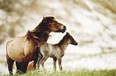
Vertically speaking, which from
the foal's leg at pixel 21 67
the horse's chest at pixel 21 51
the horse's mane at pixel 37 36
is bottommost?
the foal's leg at pixel 21 67

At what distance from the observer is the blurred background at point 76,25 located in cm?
445

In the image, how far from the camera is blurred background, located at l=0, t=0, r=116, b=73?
4.45 metres

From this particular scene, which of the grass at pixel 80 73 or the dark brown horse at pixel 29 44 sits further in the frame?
the dark brown horse at pixel 29 44

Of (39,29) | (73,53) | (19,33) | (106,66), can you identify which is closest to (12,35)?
(19,33)

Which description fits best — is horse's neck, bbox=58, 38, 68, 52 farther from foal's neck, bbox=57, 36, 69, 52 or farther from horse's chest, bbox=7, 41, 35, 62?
horse's chest, bbox=7, 41, 35, 62

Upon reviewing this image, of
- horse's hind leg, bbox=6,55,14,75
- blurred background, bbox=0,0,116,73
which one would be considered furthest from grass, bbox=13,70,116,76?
horse's hind leg, bbox=6,55,14,75

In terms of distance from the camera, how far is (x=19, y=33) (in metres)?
4.45

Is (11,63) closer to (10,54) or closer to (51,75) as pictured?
(10,54)

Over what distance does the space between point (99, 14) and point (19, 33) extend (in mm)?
974

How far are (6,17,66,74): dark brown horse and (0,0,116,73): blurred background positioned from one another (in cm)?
8

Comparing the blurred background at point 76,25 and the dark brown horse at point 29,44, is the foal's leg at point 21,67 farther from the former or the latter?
the blurred background at point 76,25

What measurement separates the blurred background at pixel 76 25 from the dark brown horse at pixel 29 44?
81 mm

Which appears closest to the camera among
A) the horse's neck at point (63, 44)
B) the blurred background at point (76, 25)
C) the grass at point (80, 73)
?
the grass at point (80, 73)

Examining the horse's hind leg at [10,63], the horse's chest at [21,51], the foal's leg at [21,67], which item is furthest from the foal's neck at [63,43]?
the horse's hind leg at [10,63]
